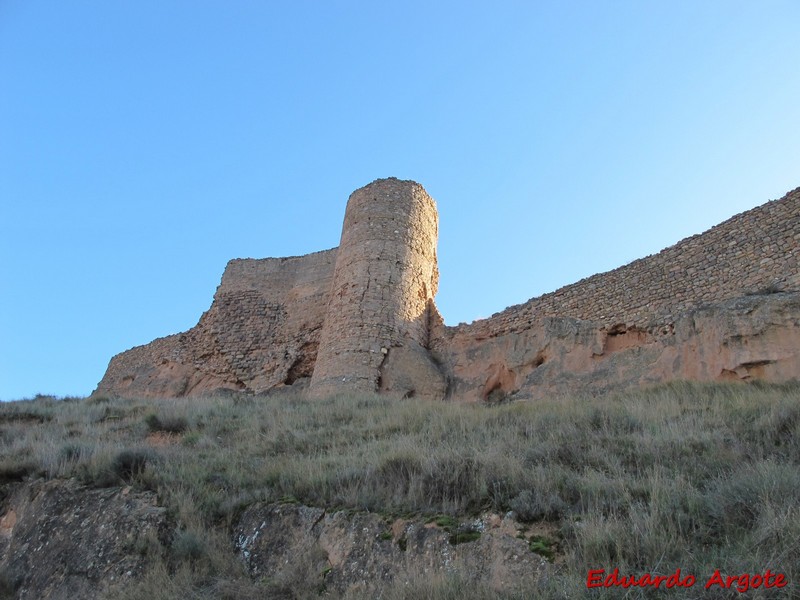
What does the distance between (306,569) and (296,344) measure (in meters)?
12.5

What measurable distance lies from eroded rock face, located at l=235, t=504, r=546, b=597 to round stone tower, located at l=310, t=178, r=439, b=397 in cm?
774

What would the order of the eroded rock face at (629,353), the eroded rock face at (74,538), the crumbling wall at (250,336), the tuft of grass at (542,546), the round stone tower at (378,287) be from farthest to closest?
the crumbling wall at (250,336), the round stone tower at (378,287), the eroded rock face at (629,353), the eroded rock face at (74,538), the tuft of grass at (542,546)

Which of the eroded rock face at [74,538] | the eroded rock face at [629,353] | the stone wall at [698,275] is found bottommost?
the eroded rock face at [74,538]

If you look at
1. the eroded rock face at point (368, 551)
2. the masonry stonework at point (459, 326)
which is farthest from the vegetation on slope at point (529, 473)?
the masonry stonework at point (459, 326)

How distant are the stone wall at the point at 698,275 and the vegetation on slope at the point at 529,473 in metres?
1.99

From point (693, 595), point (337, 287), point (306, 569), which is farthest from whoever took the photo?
point (337, 287)

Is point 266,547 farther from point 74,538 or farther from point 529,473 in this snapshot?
point 529,473

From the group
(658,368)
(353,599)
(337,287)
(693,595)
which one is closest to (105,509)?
(353,599)

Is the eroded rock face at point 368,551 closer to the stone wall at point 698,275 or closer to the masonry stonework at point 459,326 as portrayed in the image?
the masonry stonework at point 459,326

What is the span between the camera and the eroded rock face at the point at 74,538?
203 inches

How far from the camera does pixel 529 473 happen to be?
5.00 m

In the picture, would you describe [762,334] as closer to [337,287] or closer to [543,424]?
[543,424]

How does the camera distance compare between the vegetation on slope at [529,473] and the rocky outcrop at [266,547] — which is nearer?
the vegetation on slope at [529,473]

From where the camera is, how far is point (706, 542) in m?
3.81
